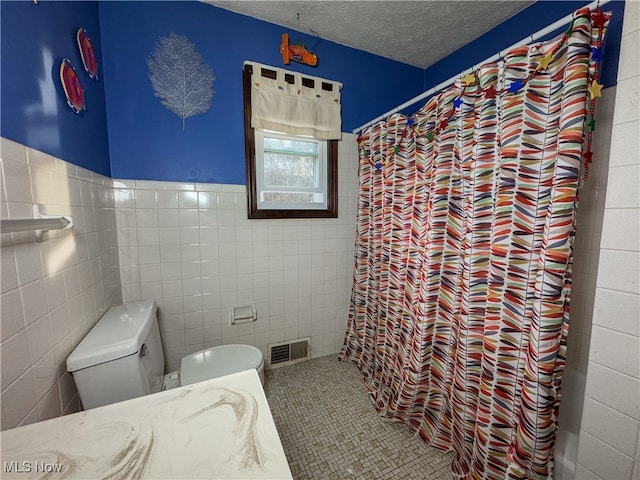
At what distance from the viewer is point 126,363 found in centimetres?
97

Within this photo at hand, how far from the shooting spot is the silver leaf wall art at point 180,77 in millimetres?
1478

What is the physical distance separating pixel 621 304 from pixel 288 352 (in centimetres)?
185

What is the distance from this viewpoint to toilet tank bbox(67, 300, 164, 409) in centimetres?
90

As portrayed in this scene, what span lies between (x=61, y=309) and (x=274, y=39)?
6.27 ft

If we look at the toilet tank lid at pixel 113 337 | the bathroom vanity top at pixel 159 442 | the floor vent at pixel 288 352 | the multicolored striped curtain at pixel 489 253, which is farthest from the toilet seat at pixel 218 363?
the multicolored striped curtain at pixel 489 253

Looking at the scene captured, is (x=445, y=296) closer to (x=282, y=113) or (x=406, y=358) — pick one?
(x=406, y=358)

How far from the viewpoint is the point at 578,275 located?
1364 millimetres

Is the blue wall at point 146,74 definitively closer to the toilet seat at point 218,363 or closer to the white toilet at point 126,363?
the white toilet at point 126,363

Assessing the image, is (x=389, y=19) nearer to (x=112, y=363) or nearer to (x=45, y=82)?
(x=45, y=82)

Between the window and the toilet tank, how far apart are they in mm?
949

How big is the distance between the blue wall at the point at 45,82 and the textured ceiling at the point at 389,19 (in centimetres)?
88

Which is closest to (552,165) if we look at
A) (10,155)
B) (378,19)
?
(378,19)

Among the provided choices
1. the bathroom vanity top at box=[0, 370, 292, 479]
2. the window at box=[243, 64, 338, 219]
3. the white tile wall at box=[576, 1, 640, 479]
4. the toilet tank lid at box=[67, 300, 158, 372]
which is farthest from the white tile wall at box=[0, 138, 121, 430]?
the white tile wall at box=[576, 1, 640, 479]

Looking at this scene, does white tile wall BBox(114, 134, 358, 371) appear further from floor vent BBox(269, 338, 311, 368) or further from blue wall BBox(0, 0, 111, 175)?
blue wall BBox(0, 0, 111, 175)
